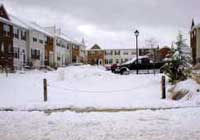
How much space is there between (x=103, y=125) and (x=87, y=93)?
30.5 ft

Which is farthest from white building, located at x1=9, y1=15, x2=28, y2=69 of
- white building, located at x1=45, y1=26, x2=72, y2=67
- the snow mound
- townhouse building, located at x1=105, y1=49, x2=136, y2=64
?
townhouse building, located at x1=105, y1=49, x2=136, y2=64

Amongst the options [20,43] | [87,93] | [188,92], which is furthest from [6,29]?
[188,92]

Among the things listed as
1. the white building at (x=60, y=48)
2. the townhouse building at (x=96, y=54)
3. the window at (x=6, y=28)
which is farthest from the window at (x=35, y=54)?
the townhouse building at (x=96, y=54)

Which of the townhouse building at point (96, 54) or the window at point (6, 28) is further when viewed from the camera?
the townhouse building at point (96, 54)

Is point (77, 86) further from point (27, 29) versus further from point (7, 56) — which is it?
point (27, 29)

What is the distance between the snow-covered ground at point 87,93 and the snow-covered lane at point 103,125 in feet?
7.11

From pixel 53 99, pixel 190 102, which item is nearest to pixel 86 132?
pixel 190 102

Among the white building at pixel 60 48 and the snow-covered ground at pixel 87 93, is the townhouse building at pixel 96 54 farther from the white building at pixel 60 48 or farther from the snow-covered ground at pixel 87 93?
the snow-covered ground at pixel 87 93

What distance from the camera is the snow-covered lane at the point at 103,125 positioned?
29.5 ft

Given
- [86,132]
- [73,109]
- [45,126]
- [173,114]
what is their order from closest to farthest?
[86,132]
[45,126]
[173,114]
[73,109]

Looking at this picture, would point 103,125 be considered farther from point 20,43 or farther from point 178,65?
point 20,43

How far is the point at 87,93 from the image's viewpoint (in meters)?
19.6

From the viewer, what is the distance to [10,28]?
168 ft

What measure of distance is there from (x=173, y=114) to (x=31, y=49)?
159 feet
